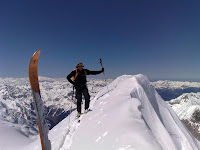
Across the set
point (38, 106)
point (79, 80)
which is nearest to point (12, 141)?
point (79, 80)

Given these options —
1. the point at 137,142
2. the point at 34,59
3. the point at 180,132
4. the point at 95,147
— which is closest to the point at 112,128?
the point at 95,147

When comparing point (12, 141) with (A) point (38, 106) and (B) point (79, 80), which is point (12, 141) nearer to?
(B) point (79, 80)

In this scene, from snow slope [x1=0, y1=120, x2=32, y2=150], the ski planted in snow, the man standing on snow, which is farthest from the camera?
snow slope [x1=0, y1=120, x2=32, y2=150]

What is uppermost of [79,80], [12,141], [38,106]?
[79,80]

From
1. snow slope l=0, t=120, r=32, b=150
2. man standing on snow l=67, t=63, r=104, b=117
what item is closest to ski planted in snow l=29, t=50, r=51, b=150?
man standing on snow l=67, t=63, r=104, b=117

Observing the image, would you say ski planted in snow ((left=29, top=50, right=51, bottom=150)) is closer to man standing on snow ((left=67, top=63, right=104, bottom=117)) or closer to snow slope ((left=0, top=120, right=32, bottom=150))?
man standing on snow ((left=67, top=63, right=104, bottom=117))

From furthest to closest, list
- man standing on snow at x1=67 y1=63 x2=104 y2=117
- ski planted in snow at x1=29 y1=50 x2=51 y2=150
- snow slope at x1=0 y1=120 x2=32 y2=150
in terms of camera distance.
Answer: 1. snow slope at x1=0 y1=120 x2=32 y2=150
2. man standing on snow at x1=67 y1=63 x2=104 y2=117
3. ski planted in snow at x1=29 y1=50 x2=51 y2=150

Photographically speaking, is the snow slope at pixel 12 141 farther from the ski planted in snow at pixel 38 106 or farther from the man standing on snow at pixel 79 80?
the ski planted in snow at pixel 38 106

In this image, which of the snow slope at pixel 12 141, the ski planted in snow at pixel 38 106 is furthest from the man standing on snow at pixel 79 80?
the snow slope at pixel 12 141

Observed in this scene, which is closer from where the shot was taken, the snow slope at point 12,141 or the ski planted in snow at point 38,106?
the ski planted in snow at point 38,106

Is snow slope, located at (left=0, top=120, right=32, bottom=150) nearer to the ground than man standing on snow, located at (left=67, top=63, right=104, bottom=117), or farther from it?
nearer to the ground

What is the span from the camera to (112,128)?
5.14 meters

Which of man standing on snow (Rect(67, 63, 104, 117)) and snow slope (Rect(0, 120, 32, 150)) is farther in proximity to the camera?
snow slope (Rect(0, 120, 32, 150))

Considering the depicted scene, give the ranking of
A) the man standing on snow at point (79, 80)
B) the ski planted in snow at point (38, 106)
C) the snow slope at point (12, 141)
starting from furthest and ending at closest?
the snow slope at point (12, 141)
the man standing on snow at point (79, 80)
the ski planted in snow at point (38, 106)
